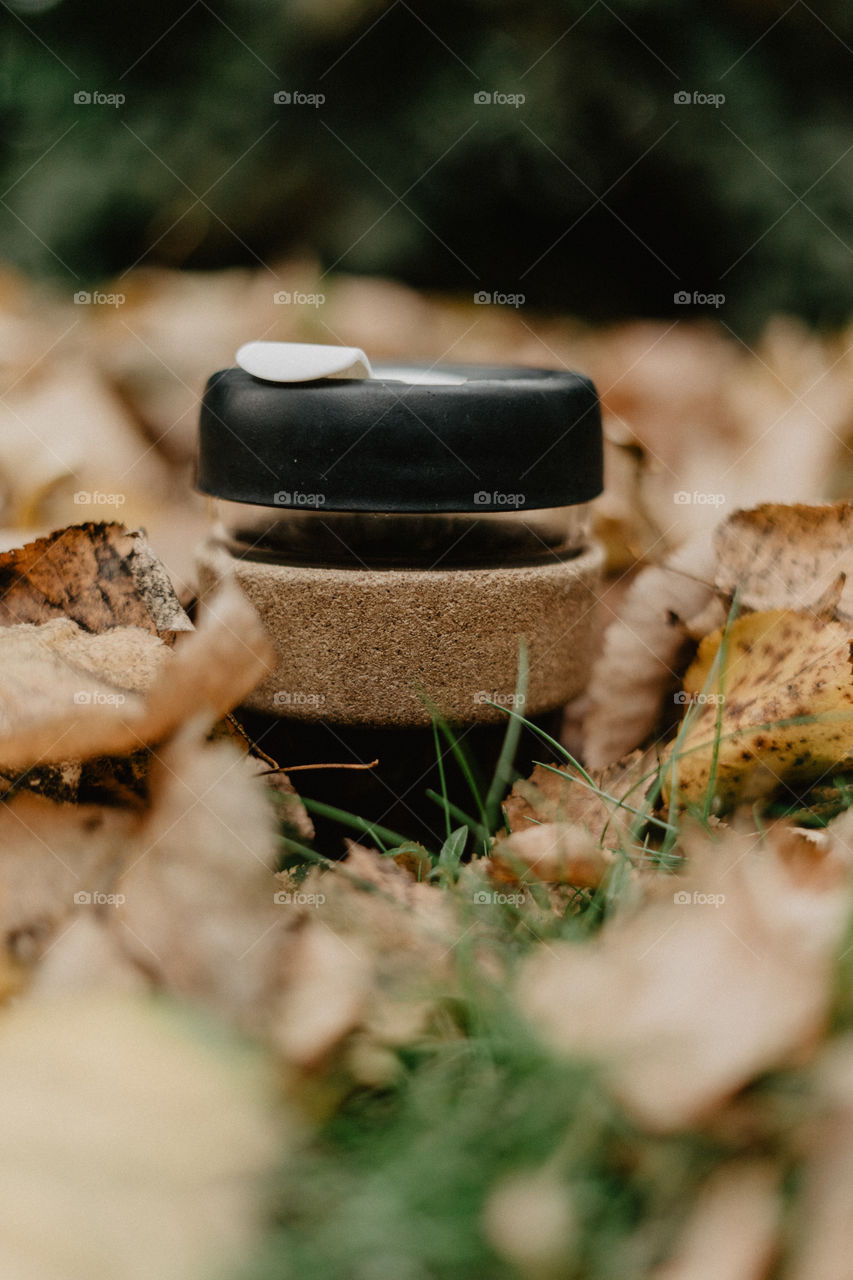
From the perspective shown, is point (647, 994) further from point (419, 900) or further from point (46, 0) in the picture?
point (46, 0)

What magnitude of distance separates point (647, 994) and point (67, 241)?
1822 mm

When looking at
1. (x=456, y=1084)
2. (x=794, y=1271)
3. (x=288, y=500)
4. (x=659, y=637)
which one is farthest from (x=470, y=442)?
(x=794, y=1271)

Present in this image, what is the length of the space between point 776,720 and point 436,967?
14.0 inches

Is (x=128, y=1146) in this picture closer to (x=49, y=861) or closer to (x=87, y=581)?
(x=49, y=861)

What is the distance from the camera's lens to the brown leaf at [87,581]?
89 centimetres

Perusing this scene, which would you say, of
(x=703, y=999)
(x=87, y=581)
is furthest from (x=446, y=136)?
(x=703, y=999)

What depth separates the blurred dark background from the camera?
174 cm

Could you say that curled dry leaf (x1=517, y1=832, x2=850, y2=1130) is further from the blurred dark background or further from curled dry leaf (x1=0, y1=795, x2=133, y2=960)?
the blurred dark background

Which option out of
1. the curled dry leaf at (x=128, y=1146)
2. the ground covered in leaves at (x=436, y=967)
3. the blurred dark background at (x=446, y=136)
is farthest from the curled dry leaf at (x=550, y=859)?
the blurred dark background at (x=446, y=136)

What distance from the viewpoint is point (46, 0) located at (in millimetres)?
1794

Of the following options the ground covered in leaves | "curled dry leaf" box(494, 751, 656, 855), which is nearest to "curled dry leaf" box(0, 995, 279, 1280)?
the ground covered in leaves

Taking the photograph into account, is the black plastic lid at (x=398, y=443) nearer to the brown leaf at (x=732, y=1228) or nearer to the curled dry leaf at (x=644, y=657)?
the curled dry leaf at (x=644, y=657)

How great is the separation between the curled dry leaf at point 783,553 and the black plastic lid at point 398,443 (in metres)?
0.20

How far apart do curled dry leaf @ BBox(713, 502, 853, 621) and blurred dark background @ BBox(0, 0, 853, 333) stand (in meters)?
1.04
